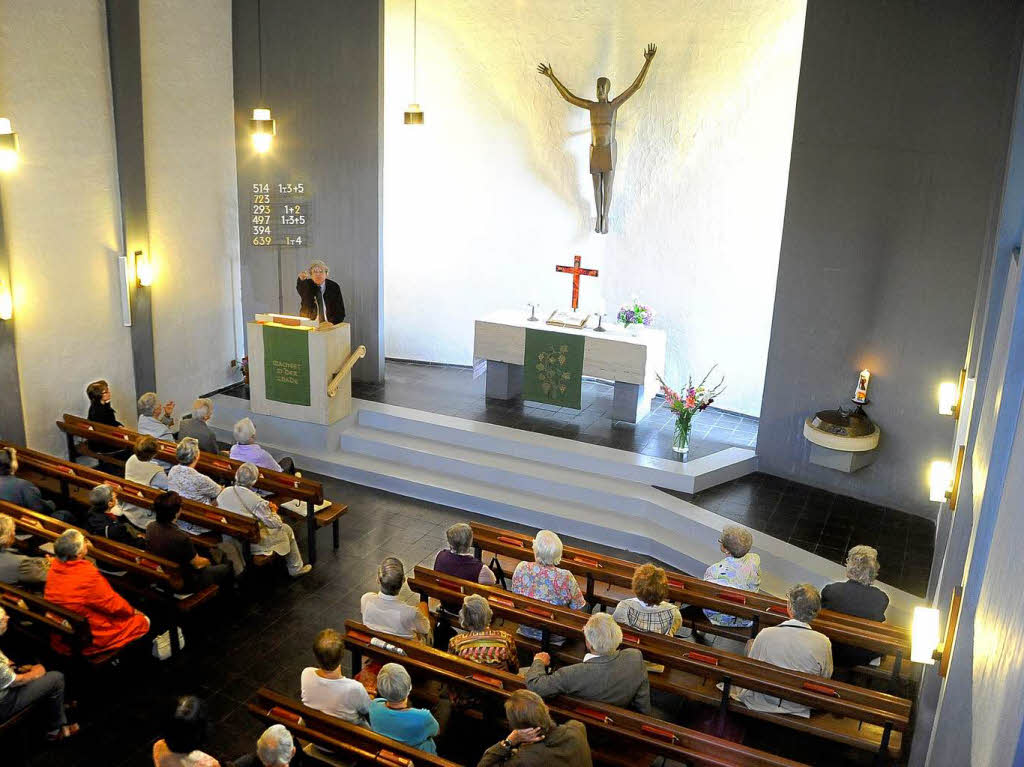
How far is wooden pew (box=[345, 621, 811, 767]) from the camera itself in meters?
4.21

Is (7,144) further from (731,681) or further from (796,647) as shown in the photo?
(796,647)

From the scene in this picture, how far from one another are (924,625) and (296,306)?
8636 millimetres

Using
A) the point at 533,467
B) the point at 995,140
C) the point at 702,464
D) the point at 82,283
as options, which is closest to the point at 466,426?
the point at 533,467

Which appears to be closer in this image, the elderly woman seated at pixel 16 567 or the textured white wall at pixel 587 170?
the elderly woman seated at pixel 16 567

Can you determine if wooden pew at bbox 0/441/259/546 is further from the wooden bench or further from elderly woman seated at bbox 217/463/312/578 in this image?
the wooden bench

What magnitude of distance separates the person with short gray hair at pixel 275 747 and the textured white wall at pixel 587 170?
780cm

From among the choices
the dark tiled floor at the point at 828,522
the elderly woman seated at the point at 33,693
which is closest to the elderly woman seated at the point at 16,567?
the elderly woman seated at the point at 33,693

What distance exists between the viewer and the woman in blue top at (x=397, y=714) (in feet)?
14.0

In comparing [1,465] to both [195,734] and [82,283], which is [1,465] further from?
[195,734]

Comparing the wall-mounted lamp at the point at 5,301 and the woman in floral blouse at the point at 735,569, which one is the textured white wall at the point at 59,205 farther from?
the woman in floral blouse at the point at 735,569

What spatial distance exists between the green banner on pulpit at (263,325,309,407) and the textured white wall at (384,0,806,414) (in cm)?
299

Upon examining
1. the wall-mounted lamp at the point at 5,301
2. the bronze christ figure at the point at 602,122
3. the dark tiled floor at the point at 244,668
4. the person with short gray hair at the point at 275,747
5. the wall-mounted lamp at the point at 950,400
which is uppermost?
the bronze christ figure at the point at 602,122

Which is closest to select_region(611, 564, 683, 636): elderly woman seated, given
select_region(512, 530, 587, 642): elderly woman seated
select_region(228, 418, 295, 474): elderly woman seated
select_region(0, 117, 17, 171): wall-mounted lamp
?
select_region(512, 530, 587, 642): elderly woman seated

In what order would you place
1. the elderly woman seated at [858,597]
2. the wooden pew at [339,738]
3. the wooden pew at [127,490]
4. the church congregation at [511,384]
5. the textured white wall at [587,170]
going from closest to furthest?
the wooden pew at [339,738] < the church congregation at [511,384] < the elderly woman seated at [858,597] < the wooden pew at [127,490] < the textured white wall at [587,170]
